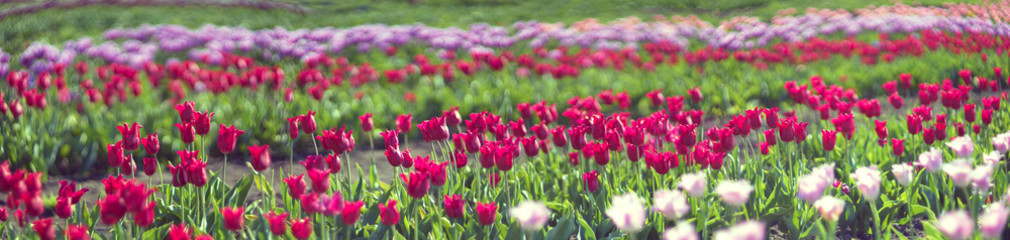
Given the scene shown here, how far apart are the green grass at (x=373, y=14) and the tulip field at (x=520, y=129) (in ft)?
0.25

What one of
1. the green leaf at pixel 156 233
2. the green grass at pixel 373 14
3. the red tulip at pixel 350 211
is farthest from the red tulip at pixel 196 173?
the green grass at pixel 373 14

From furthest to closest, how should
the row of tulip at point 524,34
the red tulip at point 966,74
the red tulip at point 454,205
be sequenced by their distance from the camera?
the row of tulip at point 524,34
the red tulip at point 966,74
the red tulip at point 454,205

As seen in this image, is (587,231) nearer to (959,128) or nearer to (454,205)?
(454,205)

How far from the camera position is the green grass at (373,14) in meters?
4.98

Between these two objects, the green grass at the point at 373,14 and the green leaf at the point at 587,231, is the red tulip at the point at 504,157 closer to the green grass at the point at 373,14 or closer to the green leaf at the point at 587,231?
the green leaf at the point at 587,231

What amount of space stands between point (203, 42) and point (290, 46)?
99 centimetres

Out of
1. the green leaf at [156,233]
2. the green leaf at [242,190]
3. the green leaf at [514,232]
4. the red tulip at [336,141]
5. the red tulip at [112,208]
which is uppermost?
the red tulip at [112,208]

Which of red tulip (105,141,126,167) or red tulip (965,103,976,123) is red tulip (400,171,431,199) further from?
red tulip (965,103,976,123)

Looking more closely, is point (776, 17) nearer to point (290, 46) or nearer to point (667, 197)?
point (290, 46)

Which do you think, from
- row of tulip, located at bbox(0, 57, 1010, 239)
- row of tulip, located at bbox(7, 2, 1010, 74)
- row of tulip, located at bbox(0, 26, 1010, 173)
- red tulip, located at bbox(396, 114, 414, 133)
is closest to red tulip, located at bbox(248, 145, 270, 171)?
row of tulip, located at bbox(0, 57, 1010, 239)

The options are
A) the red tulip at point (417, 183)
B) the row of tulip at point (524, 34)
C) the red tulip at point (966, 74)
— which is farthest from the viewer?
the row of tulip at point (524, 34)

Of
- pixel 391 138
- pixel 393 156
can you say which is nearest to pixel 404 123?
pixel 391 138

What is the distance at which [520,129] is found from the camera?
8.73ft

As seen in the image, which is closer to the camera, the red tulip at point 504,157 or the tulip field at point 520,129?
the tulip field at point 520,129
